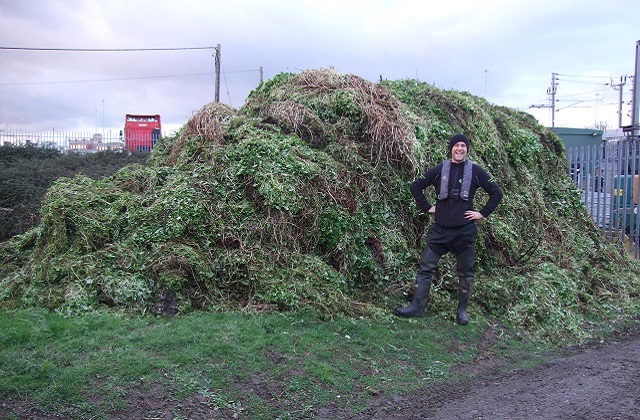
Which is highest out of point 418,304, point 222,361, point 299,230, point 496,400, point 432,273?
point 299,230

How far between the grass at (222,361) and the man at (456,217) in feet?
1.43

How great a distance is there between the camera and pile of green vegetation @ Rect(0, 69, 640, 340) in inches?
238

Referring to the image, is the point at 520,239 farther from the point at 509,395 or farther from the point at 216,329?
the point at 216,329

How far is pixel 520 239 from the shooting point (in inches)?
327

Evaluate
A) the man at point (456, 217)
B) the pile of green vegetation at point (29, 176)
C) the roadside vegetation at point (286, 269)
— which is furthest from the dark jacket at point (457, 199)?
the pile of green vegetation at point (29, 176)

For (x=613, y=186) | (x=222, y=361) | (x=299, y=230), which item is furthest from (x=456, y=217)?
(x=613, y=186)

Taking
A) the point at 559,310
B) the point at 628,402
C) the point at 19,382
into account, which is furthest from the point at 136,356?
the point at 559,310

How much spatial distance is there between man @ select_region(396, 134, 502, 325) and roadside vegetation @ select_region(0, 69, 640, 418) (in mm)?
346

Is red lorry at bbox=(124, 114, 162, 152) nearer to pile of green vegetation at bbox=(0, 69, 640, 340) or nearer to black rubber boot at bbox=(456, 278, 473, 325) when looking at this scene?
pile of green vegetation at bbox=(0, 69, 640, 340)

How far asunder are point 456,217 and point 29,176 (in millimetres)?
10099

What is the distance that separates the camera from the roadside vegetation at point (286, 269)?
4.58 m

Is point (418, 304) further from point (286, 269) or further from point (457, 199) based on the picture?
point (286, 269)

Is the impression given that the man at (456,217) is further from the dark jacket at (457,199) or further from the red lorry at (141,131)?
the red lorry at (141,131)

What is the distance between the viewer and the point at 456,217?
6113 millimetres
